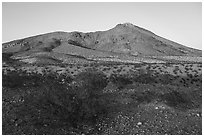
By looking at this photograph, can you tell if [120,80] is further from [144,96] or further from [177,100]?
[177,100]

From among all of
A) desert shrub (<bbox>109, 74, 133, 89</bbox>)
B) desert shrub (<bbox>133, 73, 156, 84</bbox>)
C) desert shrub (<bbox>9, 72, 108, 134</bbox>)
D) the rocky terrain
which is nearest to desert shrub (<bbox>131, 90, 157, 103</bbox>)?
the rocky terrain

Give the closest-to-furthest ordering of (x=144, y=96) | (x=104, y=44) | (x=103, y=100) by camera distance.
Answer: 1. (x=103, y=100)
2. (x=144, y=96)
3. (x=104, y=44)

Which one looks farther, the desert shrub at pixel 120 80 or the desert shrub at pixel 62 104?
the desert shrub at pixel 120 80

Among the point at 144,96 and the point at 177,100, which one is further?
the point at 144,96

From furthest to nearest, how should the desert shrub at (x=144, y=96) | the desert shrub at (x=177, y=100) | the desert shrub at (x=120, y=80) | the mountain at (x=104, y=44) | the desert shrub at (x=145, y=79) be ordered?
the mountain at (x=104, y=44) < the desert shrub at (x=145, y=79) < the desert shrub at (x=120, y=80) < the desert shrub at (x=144, y=96) < the desert shrub at (x=177, y=100)

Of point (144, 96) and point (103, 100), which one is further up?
point (103, 100)

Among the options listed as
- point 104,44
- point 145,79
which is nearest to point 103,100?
point 145,79

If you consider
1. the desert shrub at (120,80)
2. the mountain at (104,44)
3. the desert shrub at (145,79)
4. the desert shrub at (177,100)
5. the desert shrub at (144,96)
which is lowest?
the mountain at (104,44)

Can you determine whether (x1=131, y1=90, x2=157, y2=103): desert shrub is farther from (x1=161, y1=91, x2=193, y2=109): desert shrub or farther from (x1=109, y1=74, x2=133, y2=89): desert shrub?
(x1=109, y1=74, x2=133, y2=89): desert shrub

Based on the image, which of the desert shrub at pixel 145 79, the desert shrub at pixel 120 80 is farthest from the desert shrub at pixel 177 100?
the desert shrub at pixel 120 80

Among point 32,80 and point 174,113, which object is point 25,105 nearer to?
point 32,80

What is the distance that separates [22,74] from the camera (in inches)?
1112

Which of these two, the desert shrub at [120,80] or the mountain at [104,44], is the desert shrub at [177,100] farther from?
→ the mountain at [104,44]

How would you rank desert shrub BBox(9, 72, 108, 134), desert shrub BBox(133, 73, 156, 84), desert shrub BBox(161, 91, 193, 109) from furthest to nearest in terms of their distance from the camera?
desert shrub BBox(133, 73, 156, 84), desert shrub BBox(161, 91, 193, 109), desert shrub BBox(9, 72, 108, 134)
